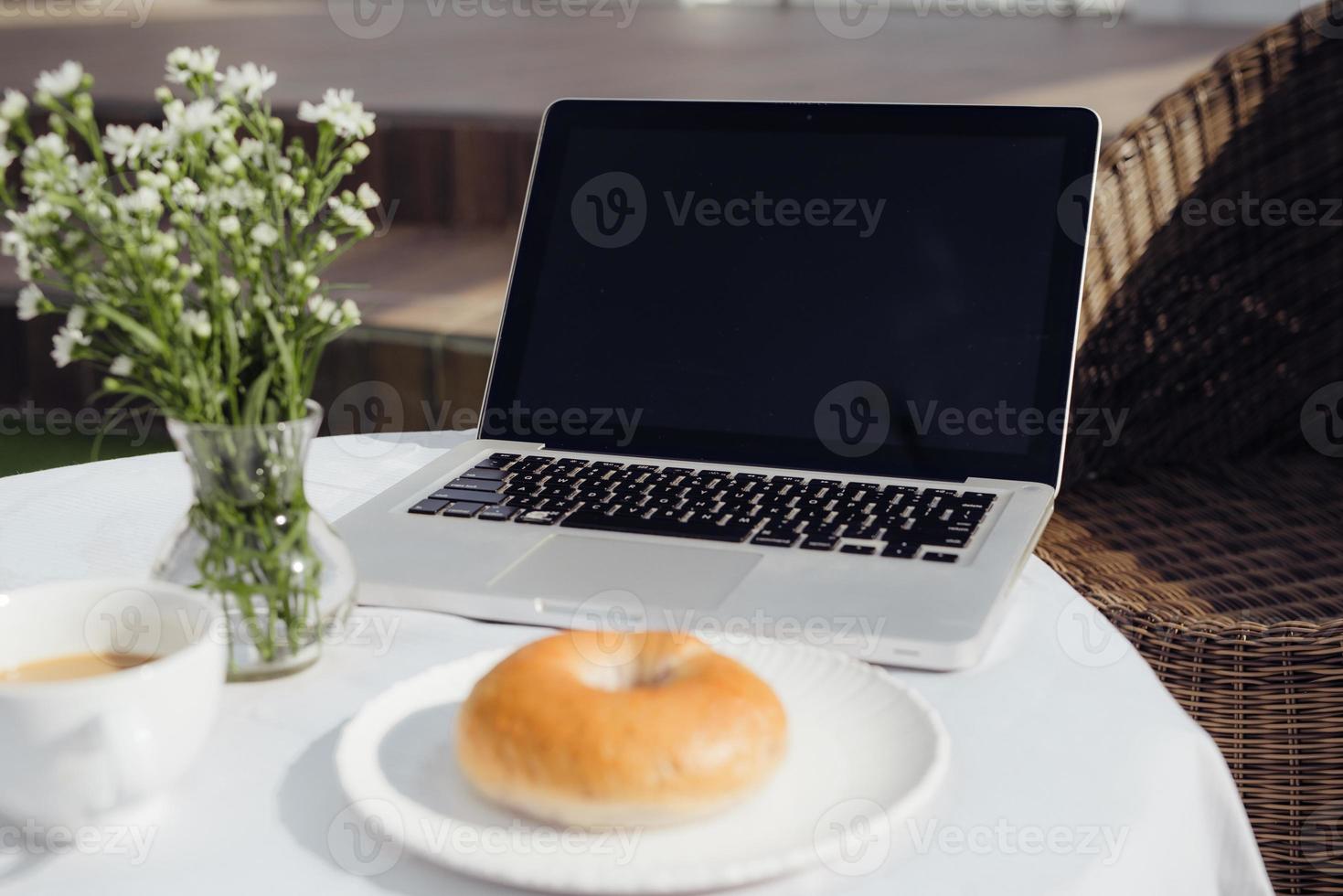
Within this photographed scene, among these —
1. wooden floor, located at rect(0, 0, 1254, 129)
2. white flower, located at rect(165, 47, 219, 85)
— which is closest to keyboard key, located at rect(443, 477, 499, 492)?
white flower, located at rect(165, 47, 219, 85)

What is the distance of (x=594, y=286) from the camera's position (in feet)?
3.38

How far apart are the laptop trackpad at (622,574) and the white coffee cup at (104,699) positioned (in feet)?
0.70

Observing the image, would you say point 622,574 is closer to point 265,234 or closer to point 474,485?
point 474,485

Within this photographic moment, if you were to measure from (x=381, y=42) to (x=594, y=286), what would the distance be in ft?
13.3

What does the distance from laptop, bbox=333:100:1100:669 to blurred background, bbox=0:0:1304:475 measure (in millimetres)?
1158

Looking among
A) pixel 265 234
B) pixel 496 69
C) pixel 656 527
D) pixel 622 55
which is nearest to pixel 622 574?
pixel 656 527

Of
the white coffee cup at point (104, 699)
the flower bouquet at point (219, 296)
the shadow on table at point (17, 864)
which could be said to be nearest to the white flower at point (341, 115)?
the flower bouquet at point (219, 296)

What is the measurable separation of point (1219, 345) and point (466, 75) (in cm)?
276

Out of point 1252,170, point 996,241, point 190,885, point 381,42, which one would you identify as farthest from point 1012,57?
point 190,885

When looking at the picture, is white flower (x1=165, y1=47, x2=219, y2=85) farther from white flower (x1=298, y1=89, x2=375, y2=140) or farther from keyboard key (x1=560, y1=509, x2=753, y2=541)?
keyboard key (x1=560, y1=509, x2=753, y2=541)

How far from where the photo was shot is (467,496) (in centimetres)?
87

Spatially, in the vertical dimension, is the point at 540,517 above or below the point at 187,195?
below

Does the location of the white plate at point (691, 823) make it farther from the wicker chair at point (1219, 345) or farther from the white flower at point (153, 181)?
the wicker chair at point (1219, 345)

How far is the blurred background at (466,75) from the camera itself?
2.39 meters
